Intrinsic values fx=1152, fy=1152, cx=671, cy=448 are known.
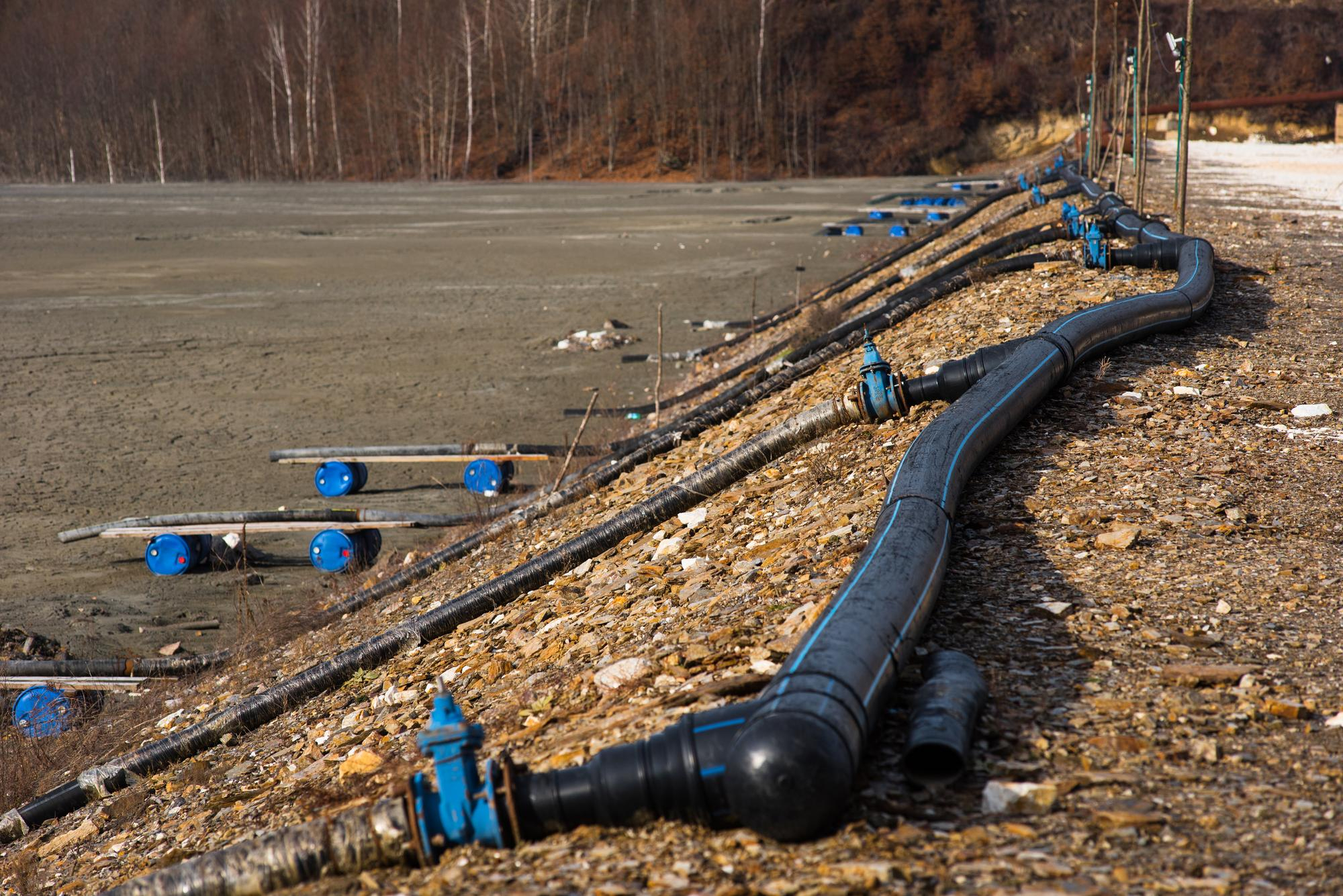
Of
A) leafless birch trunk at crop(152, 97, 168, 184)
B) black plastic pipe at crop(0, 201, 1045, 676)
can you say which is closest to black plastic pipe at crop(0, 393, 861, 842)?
black plastic pipe at crop(0, 201, 1045, 676)

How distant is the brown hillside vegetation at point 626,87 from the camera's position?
6731cm

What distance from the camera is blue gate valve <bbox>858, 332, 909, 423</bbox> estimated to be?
6.00 m

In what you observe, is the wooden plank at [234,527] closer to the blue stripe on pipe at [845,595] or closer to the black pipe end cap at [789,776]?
the blue stripe on pipe at [845,595]

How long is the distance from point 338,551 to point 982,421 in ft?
20.8

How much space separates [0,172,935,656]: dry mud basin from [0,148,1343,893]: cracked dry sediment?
3.55m

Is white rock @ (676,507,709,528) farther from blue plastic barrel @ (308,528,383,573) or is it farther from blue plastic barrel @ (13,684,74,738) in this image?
blue plastic barrel @ (308,528,383,573)

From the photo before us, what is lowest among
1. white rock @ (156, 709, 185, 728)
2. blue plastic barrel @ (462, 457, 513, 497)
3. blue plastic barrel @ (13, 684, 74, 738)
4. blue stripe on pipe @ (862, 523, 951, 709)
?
blue plastic barrel @ (13, 684, 74, 738)

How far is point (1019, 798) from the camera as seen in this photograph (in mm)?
2689

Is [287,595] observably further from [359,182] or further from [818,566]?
[359,182]

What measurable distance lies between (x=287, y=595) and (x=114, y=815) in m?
4.62

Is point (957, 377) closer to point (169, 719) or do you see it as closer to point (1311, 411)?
point (1311, 411)

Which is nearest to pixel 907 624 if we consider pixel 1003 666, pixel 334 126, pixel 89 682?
pixel 1003 666

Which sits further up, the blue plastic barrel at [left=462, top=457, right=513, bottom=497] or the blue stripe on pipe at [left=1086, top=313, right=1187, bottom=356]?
the blue stripe on pipe at [left=1086, top=313, right=1187, bottom=356]

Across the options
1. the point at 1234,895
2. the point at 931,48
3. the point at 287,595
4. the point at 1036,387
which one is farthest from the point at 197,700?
the point at 931,48
